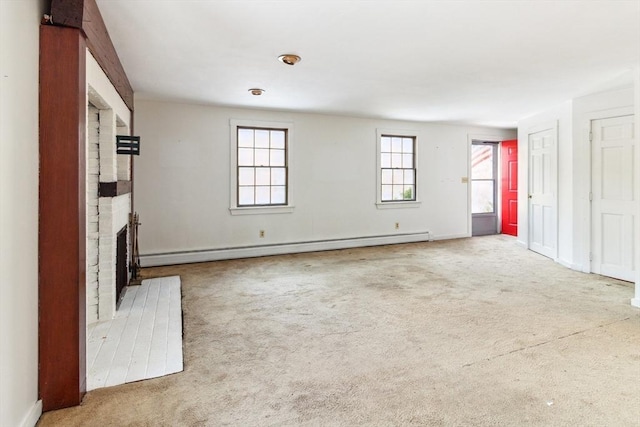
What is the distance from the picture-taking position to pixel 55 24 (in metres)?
1.85

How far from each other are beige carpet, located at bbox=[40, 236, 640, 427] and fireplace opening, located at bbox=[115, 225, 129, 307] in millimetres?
664

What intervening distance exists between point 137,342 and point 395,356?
6.27ft

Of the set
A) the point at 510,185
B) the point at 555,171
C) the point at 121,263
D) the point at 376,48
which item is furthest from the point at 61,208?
the point at 510,185

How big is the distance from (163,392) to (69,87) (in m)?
1.75

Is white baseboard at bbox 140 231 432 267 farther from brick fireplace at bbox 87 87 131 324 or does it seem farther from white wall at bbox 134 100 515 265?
brick fireplace at bbox 87 87 131 324

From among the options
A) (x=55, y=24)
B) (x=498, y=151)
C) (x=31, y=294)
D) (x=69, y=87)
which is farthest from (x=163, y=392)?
(x=498, y=151)

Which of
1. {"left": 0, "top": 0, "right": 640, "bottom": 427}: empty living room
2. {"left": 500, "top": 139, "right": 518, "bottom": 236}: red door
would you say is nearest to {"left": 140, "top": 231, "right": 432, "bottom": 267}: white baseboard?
{"left": 0, "top": 0, "right": 640, "bottom": 427}: empty living room

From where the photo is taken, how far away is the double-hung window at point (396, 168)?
22.7 feet

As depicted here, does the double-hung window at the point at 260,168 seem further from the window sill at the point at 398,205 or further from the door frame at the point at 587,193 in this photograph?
the door frame at the point at 587,193

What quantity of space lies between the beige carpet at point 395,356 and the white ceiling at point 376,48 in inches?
94.1

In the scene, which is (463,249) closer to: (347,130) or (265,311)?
(347,130)

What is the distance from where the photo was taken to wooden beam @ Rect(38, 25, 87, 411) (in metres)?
1.84

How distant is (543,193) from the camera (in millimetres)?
5762

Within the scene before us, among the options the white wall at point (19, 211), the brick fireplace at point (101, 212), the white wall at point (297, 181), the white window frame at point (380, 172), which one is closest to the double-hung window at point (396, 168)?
the white window frame at point (380, 172)
